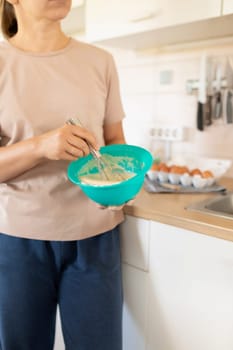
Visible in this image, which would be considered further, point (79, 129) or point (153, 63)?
point (153, 63)

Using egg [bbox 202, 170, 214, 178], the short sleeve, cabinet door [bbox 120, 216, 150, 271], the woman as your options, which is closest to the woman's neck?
the woman

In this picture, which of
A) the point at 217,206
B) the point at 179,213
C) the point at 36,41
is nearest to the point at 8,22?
the point at 36,41

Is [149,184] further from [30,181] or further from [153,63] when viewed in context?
[153,63]

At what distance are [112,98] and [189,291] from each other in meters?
0.52

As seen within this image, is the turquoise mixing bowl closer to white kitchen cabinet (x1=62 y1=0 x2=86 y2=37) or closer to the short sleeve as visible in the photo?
the short sleeve

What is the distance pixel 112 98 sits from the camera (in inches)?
33.2

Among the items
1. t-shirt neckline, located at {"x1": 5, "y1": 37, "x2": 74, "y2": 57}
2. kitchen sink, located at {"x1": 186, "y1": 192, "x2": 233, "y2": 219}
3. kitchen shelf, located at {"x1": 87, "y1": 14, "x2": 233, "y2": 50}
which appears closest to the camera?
t-shirt neckline, located at {"x1": 5, "y1": 37, "x2": 74, "y2": 57}

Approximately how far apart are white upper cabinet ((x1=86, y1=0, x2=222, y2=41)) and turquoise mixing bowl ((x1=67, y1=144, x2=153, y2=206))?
464 millimetres

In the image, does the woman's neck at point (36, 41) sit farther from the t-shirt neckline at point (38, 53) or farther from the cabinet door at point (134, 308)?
the cabinet door at point (134, 308)

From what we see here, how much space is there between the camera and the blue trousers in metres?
0.76

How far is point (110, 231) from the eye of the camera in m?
0.83

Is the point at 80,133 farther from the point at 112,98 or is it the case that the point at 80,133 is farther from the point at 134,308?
the point at 134,308

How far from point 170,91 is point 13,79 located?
0.78 metres

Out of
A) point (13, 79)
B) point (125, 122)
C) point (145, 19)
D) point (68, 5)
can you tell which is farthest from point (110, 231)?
point (125, 122)
